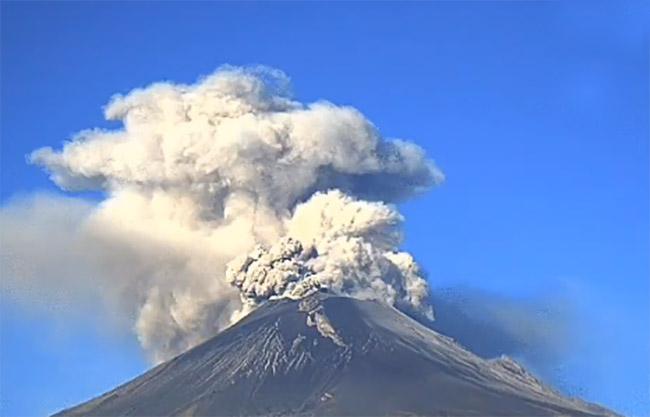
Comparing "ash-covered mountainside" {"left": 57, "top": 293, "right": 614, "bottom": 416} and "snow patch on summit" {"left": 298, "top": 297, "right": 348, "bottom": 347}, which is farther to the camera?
"snow patch on summit" {"left": 298, "top": 297, "right": 348, "bottom": 347}

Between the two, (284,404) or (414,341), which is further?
(414,341)

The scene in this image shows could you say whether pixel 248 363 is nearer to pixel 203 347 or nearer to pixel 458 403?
pixel 203 347

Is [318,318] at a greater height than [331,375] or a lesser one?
greater

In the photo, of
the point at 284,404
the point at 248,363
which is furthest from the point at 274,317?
the point at 284,404

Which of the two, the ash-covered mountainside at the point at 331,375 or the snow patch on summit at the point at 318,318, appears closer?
the ash-covered mountainside at the point at 331,375

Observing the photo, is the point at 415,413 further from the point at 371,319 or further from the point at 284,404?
the point at 371,319

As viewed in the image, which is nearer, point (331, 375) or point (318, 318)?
point (331, 375)

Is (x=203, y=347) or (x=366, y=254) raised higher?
(x=366, y=254)
